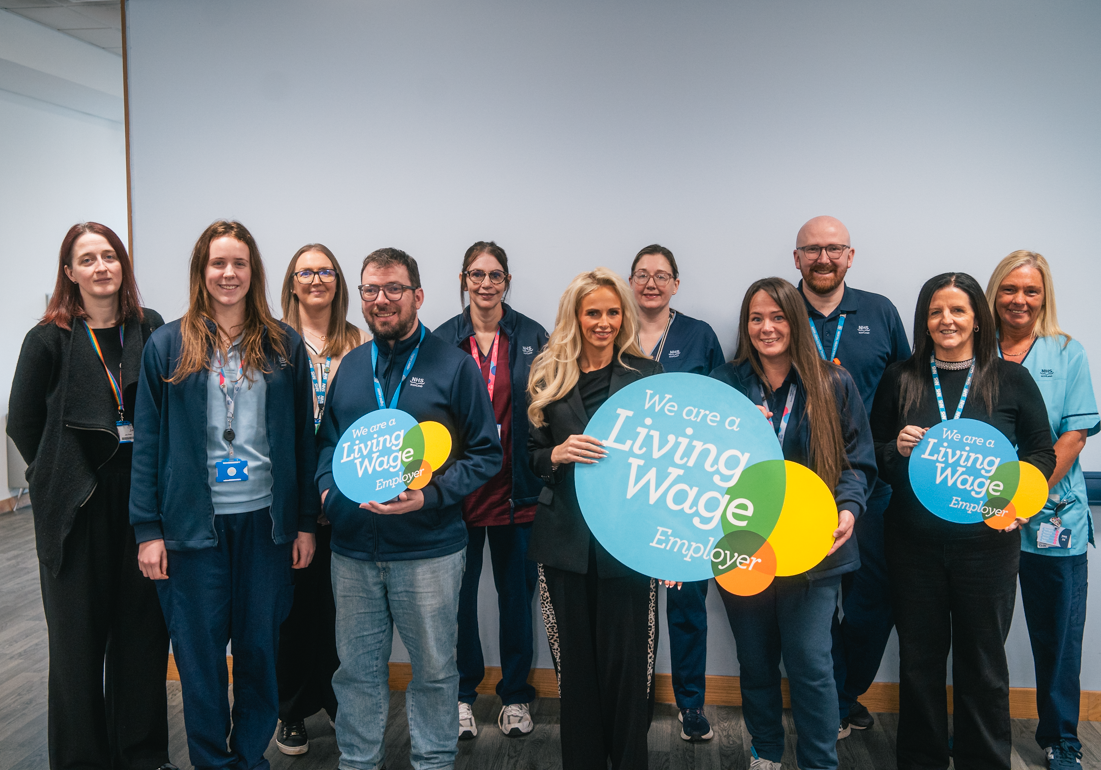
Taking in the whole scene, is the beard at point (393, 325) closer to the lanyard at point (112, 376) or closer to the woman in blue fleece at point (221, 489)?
the woman in blue fleece at point (221, 489)

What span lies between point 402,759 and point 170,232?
2.46 metres

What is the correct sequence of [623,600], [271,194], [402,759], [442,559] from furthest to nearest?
[271,194]
[402,759]
[442,559]
[623,600]

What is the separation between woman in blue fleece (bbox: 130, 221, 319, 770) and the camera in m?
1.96

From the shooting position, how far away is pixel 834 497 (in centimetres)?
188

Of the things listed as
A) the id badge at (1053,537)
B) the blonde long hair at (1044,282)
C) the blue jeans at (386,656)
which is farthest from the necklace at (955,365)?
the blue jeans at (386,656)

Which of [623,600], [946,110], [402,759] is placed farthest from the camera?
[946,110]

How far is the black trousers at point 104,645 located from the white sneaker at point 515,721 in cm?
121

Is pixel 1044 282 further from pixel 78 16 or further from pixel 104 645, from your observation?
pixel 78 16

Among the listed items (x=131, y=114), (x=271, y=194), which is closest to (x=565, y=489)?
(x=271, y=194)

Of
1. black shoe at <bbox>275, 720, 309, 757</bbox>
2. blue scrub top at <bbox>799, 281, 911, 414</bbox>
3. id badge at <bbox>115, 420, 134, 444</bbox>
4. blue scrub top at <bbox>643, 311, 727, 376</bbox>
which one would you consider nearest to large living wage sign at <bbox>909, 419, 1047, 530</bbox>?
blue scrub top at <bbox>799, 281, 911, 414</bbox>

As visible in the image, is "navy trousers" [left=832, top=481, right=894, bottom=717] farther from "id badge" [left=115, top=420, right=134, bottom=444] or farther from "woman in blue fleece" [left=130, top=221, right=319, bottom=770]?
"id badge" [left=115, top=420, right=134, bottom=444]

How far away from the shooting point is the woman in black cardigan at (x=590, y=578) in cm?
190

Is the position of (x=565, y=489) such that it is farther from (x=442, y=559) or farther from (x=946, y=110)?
(x=946, y=110)

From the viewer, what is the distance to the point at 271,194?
3006mm
